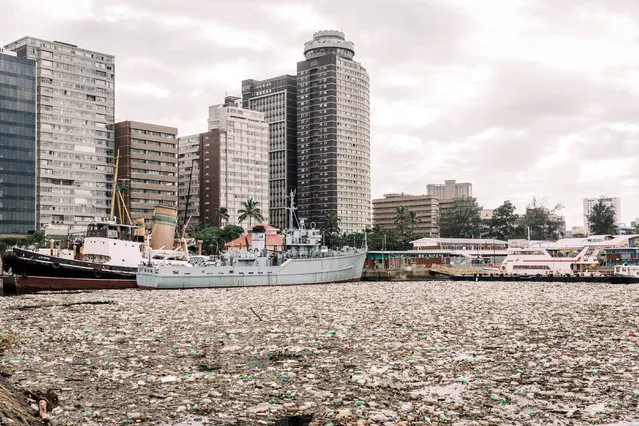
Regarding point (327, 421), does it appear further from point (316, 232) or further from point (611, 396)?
point (316, 232)

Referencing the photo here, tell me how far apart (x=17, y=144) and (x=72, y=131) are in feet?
57.6

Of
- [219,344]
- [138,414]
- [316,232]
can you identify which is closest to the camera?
[138,414]

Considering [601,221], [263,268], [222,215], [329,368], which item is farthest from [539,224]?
[329,368]

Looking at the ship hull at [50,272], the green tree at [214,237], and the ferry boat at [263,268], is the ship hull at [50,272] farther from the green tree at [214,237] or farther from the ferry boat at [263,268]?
the green tree at [214,237]

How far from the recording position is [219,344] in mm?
19203

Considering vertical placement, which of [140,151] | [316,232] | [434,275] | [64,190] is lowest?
[434,275]

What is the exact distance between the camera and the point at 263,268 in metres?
64.2

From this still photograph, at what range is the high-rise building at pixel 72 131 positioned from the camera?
14725cm

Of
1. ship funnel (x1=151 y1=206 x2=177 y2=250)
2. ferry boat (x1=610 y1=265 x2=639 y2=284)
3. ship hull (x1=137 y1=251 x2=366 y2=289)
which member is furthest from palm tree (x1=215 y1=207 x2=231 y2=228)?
ferry boat (x1=610 y1=265 x2=639 y2=284)

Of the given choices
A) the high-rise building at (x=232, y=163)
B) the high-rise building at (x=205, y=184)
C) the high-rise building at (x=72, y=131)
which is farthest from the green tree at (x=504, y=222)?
the high-rise building at (x=72, y=131)

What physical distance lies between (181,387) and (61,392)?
270cm

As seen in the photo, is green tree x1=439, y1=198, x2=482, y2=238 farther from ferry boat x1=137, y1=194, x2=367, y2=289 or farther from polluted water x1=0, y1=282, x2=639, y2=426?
polluted water x1=0, y1=282, x2=639, y2=426

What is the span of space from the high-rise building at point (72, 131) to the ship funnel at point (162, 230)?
80.7 metres

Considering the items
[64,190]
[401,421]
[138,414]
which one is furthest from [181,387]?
[64,190]
